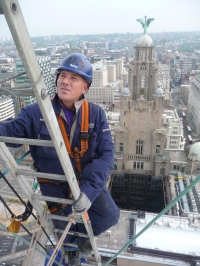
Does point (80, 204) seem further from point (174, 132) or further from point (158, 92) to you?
point (174, 132)

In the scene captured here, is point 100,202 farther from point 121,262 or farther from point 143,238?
point 143,238

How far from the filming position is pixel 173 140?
40688 mm

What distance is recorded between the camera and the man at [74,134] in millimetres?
3908

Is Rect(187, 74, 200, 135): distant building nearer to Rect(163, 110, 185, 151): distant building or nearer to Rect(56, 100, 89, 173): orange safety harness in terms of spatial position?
Rect(163, 110, 185, 151): distant building

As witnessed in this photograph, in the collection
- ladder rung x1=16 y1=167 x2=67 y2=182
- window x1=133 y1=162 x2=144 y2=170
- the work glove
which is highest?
ladder rung x1=16 y1=167 x2=67 y2=182

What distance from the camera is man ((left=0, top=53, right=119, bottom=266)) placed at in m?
3.91

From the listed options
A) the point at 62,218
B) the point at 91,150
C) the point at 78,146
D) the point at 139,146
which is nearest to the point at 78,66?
the point at 78,146

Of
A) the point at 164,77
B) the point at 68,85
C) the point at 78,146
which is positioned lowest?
the point at 164,77

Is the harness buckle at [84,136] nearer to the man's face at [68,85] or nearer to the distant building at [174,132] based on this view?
the man's face at [68,85]

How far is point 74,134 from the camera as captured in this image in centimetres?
423

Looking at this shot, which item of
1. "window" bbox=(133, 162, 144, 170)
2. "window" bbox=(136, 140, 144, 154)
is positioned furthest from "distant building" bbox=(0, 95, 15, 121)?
"window" bbox=(136, 140, 144, 154)

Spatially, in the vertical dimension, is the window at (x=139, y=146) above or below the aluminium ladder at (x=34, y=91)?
below

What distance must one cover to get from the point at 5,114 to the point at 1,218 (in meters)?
40.2

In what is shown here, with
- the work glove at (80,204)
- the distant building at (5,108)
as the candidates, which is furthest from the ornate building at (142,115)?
the distant building at (5,108)
